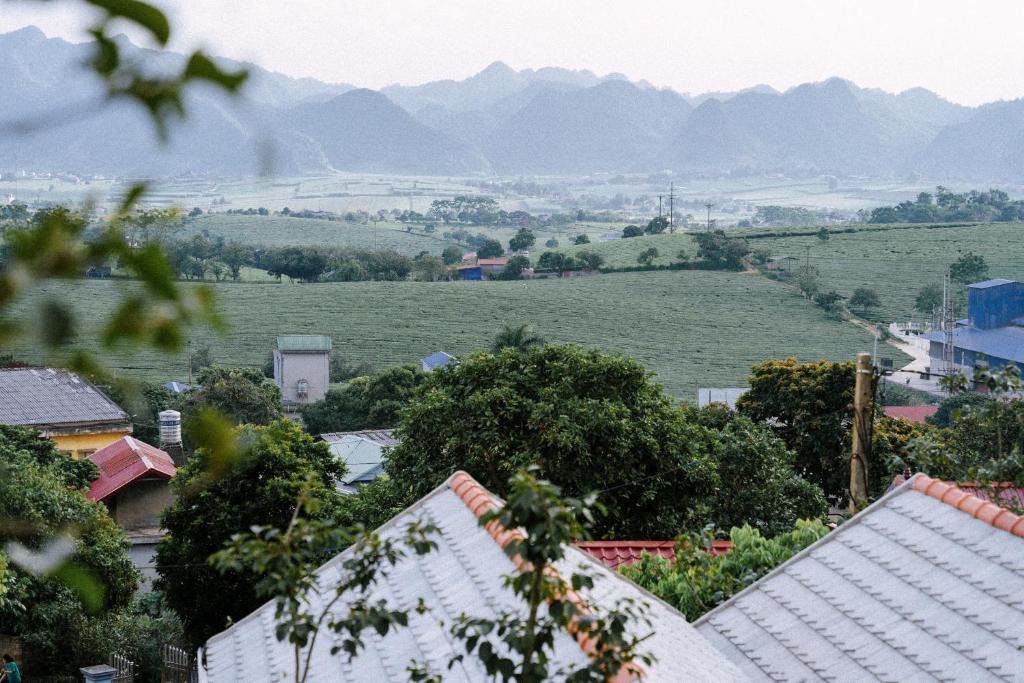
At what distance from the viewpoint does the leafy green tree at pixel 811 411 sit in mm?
24141

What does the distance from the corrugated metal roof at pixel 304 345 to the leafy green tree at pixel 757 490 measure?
36455 mm

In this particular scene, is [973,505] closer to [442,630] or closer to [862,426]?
[442,630]

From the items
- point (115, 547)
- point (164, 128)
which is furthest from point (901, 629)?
point (115, 547)

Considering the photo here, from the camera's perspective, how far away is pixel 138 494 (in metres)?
25.4

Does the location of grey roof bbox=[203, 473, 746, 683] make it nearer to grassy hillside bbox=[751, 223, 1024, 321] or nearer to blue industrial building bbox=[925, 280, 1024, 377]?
blue industrial building bbox=[925, 280, 1024, 377]

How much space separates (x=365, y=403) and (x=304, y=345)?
37.6ft

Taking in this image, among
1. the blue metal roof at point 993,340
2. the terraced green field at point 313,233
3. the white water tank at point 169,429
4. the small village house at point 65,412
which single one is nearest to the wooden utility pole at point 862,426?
the white water tank at point 169,429

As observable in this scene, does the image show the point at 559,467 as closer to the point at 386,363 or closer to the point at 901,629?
the point at 901,629

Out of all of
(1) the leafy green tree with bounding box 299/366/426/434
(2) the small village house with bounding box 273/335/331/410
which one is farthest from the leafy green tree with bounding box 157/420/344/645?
(2) the small village house with bounding box 273/335/331/410

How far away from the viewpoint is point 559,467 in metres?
15.1

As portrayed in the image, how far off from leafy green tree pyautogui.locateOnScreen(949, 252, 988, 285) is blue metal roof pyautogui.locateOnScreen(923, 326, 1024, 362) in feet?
47.2

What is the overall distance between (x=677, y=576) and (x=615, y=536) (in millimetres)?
7699

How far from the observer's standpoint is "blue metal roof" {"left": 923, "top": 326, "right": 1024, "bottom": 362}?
5331 cm

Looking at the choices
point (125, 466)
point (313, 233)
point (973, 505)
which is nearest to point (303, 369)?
point (125, 466)
